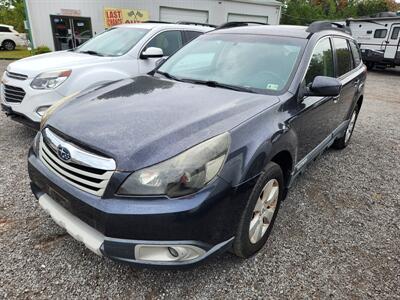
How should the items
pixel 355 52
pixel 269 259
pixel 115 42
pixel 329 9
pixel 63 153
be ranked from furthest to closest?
pixel 329 9 < pixel 115 42 < pixel 355 52 < pixel 269 259 < pixel 63 153

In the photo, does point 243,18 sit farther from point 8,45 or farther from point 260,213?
point 260,213

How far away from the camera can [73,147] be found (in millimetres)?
2000

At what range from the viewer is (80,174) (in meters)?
1.93

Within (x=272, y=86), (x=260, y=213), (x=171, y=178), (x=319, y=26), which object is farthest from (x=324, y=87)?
(x=171, y=178)

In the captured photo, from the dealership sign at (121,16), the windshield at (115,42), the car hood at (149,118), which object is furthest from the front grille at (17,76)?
the dealership sign at (121,16)

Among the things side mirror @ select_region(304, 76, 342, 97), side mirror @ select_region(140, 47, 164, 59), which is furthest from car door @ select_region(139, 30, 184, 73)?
side mirror @ select_region(304, 76, 342, 97)

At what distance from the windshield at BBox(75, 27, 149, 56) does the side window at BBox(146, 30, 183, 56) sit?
0.23 meters

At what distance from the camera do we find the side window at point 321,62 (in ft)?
9.78

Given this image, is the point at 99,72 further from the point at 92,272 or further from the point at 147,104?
the point at 92,272

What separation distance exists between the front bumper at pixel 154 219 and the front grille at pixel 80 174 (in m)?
0.04

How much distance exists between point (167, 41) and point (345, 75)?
315 centimetres

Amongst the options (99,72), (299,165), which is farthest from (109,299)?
(99,72)

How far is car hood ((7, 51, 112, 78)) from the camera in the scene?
13.9 ft

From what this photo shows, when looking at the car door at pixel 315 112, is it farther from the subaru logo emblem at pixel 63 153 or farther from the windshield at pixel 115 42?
the windshield at pixel 115 42
